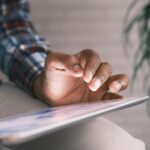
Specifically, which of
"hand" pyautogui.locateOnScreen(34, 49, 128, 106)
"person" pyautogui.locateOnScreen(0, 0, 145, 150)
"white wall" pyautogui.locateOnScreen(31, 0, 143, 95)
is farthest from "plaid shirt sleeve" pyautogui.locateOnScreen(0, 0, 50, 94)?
"white wall" pyautogui.locateOnScreen(31, 0, 143, 95)

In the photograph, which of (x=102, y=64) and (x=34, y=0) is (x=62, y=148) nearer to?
(x=102, y=64)

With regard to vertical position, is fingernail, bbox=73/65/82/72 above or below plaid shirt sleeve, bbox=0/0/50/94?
above

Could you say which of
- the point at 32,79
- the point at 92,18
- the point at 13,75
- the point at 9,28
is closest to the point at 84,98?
the point at 32,79

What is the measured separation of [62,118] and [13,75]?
2.04 feet

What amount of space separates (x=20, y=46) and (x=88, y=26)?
0.66 m

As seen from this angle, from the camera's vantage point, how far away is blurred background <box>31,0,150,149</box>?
1683 millimetres

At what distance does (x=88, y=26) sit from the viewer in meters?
1.70

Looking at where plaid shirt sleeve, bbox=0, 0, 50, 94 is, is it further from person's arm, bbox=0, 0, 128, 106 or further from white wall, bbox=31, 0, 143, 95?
white wall, bbox=31, 0, 143, 95

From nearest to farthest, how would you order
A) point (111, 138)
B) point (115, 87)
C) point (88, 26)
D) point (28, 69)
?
point (111, 138) → point (115, 87) → point (28, 69) → point (88, 26)

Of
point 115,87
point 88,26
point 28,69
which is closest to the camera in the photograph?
point 115,87

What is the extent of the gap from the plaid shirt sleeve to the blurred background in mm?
470

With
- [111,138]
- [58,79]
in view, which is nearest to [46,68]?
[58,79]

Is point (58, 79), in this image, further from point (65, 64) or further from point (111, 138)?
point (111, 138)

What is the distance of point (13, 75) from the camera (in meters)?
1.08
